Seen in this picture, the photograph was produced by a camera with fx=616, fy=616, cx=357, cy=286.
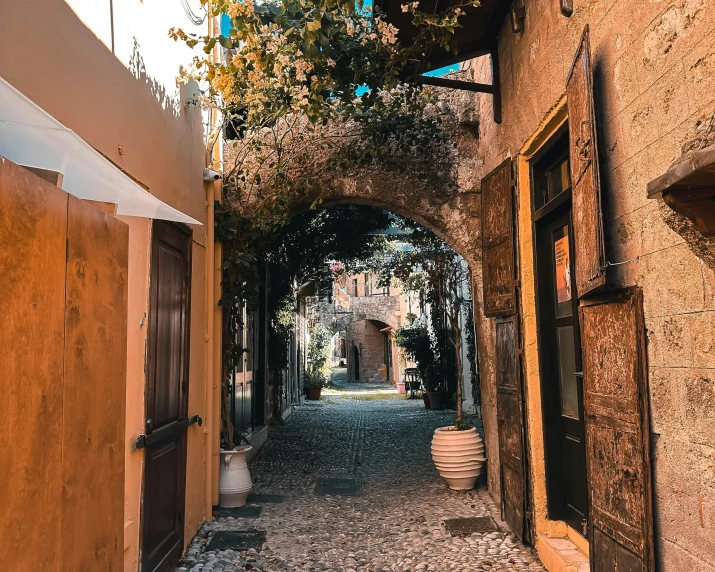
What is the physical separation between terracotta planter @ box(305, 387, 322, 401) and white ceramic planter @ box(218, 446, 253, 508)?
11.1 m

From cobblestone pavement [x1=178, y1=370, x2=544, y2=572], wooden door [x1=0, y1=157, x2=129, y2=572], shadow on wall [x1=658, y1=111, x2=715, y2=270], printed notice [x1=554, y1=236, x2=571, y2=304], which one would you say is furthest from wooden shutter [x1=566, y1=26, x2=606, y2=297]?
cobblestone pavement [x1=178, y1=370, x2=544, y2=572]

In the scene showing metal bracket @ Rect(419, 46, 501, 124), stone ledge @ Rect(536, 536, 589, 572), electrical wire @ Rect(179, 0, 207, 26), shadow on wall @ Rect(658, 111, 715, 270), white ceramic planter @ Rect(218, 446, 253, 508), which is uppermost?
electrical wire @ Rect(179, 0, 207, 26)

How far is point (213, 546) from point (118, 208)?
9.08ft

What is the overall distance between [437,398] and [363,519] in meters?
7.53

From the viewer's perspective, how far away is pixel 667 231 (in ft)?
7.23

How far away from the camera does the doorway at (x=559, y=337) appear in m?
3.66

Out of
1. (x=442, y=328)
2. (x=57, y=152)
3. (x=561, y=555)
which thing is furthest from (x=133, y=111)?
(x=442, y=328)

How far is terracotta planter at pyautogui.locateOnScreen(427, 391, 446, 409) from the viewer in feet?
40.2

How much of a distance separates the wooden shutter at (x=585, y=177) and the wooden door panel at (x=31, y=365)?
78.0 inches

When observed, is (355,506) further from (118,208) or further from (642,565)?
(118,208)

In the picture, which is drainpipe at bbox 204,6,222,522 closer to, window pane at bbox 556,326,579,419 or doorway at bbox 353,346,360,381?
window pane at bbox 556,326,579,419

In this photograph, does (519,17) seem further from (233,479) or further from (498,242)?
(233,479)

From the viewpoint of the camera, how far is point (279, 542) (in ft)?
14.3

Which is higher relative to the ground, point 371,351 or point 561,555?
point 371,351
